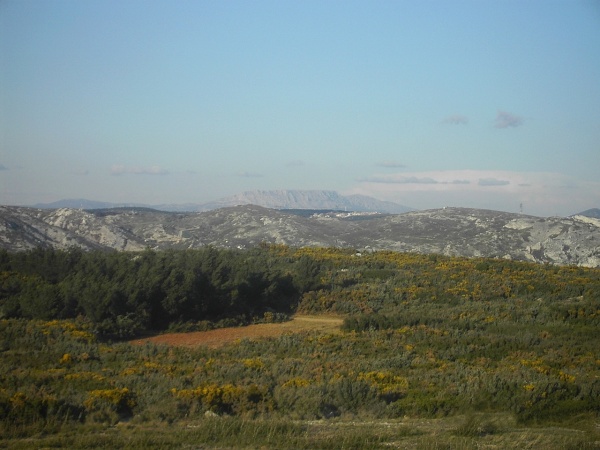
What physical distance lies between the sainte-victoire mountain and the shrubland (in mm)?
15873

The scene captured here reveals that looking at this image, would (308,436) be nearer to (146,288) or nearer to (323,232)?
(146,288)

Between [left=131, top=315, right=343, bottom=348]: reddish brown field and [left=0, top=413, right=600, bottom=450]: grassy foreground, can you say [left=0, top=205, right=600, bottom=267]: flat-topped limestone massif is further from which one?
[left=0, top=413, right=600, bottom=450]: grassy foreground

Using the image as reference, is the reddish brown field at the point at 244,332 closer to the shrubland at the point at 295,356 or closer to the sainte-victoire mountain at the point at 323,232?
the shrubland at the point at 295,356

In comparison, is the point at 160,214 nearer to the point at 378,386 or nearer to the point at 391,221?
the point at 391,221

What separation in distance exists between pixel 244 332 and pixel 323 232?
37702mm

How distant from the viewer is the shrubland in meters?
9.30

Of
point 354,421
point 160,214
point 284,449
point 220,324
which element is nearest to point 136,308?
point 220,324

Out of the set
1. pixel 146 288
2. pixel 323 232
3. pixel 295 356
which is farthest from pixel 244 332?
pixel 323 232

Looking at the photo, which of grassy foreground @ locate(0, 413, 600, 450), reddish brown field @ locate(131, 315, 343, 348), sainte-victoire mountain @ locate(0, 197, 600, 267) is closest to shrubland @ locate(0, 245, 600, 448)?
grassy foreground @ locate(0, 413, 600, 450)

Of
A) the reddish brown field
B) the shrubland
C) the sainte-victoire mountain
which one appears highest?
the sainte-victoire mountain

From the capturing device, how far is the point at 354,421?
1041 cm

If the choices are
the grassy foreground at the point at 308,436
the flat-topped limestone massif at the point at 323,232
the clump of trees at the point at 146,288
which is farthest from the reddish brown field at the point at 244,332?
the flat-topped limestone massif at the point at 323,232

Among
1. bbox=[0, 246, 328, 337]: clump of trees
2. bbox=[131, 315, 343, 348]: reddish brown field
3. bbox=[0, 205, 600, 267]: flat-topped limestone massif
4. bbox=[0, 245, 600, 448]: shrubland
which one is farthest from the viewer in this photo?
bbox=[0, 205, 600, 267]: flat-topped limestone massif

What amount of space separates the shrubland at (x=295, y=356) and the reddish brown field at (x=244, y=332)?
85cm
